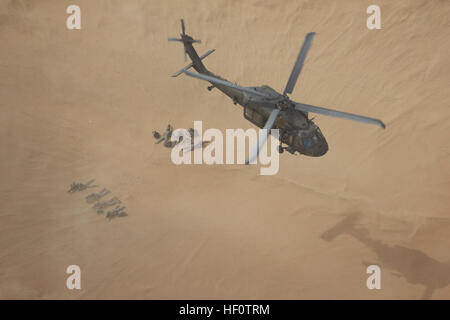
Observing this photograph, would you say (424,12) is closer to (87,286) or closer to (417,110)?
(417,110)

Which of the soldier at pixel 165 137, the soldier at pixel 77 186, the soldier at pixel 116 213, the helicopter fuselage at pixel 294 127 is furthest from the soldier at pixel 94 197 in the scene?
the helicopter fuselage at pixel 294 127

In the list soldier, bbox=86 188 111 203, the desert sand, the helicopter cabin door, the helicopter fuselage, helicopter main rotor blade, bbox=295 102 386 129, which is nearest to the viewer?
helicopter main rotor blade, bbox=295 102 386 129

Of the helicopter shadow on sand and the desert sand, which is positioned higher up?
the desert sand

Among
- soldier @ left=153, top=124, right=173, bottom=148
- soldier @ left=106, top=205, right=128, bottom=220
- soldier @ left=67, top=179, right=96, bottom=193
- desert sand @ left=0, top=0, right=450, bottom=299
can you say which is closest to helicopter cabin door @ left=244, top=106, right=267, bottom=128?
desert sand @ left=0, top=0, right=450, bottom=299

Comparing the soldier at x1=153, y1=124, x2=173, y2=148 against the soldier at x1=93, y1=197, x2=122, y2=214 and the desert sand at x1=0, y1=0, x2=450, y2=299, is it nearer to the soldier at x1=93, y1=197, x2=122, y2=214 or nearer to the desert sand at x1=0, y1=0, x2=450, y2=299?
the desert sand at x1=0, y1=0, x2=450, y2=299

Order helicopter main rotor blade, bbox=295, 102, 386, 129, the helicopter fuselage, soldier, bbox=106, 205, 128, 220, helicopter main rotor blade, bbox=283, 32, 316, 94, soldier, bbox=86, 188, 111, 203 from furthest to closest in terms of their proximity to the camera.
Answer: soldier, bbox=86, 188, 111, 203
soldier, bbox=106, 205, 128, 220
the helicopter fuselage
helicopter main rotor blade, bbox=283, 32, 316, 94
helicopter main rotor blade, bbox=295, 102, 386, 129

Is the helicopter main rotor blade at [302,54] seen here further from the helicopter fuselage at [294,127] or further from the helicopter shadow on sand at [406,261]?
the helicopter shadow on sand at [406,261]

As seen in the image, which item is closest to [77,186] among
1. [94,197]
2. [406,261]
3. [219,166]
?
[94,197]
